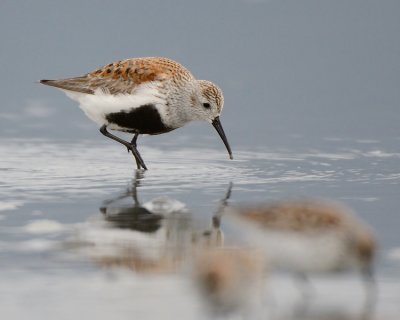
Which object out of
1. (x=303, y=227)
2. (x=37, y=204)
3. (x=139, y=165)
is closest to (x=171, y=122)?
(x=139, y=165)

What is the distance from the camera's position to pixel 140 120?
33.8ft

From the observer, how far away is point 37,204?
8.18 meters

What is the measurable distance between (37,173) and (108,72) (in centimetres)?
143

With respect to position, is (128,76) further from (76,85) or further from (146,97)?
(76,85)

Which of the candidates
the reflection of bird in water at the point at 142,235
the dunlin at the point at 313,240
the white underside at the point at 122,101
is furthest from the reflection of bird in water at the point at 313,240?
the white underside at the point at 122,101

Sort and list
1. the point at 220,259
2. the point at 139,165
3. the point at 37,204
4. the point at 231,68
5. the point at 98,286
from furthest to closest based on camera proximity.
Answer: the point at 231,68 → the point at 139,165 → the point at 37,204 → the point at 98,286 → the point at 220,259

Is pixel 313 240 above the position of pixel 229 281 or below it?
above

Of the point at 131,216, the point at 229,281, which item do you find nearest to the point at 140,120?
the point at 131,216

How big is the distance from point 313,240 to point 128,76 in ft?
18.0

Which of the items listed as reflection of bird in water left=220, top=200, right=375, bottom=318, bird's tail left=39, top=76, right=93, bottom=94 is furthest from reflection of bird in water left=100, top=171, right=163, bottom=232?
bird's tail left=39, top=76, right=93, bottom=94

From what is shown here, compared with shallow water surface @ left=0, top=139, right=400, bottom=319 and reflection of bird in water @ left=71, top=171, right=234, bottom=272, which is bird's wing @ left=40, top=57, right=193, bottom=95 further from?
reflection of bird in water @ left=71, top=171, right=234, bottom=272

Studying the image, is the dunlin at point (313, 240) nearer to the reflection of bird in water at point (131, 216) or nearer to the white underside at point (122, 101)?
the reflection of bird in water at point (131, 216)

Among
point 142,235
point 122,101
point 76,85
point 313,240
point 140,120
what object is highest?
point 76,85

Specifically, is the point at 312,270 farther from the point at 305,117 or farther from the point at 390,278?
the point at 305,117
